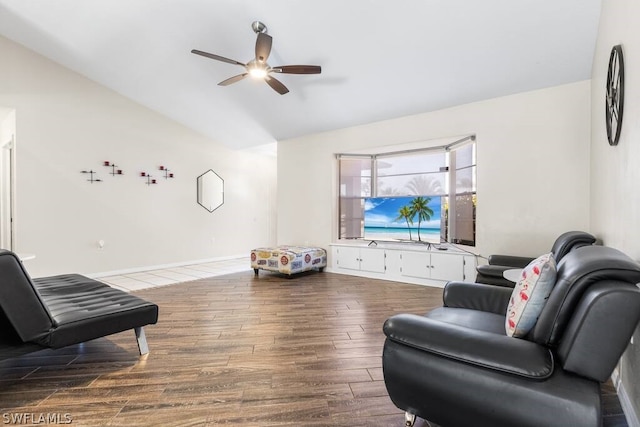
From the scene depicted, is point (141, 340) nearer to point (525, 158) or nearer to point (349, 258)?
point (349, 258)

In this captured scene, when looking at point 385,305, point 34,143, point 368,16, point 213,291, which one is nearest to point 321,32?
point 368,16

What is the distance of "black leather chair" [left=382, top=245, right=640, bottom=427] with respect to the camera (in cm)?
101

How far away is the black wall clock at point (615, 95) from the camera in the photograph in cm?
186

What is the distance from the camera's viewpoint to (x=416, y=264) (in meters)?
4.66

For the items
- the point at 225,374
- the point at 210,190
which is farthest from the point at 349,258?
the point at 210,190

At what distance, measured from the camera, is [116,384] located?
195 centimetres

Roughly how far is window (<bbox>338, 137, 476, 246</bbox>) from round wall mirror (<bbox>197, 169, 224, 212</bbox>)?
308 cm

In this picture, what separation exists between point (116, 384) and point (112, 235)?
4264 mm

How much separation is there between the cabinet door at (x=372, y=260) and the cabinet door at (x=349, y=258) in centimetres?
8

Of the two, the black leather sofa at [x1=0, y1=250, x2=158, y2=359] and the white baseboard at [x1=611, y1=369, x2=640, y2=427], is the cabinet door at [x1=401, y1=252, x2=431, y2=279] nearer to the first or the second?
the white baseboard at [x1=611, y1=369, x2=640, y2=427]

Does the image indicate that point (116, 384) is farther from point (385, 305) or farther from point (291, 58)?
point (291, 58)

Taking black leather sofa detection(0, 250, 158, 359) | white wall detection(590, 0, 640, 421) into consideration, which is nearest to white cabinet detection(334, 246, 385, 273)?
white wall detection(590, 0, 640, 421)

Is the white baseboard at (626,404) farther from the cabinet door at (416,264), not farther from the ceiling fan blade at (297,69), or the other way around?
the ceiling fan blade at (297,69)

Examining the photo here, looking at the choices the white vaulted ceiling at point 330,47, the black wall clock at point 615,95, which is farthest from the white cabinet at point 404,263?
the black wall clock at point 615,95
